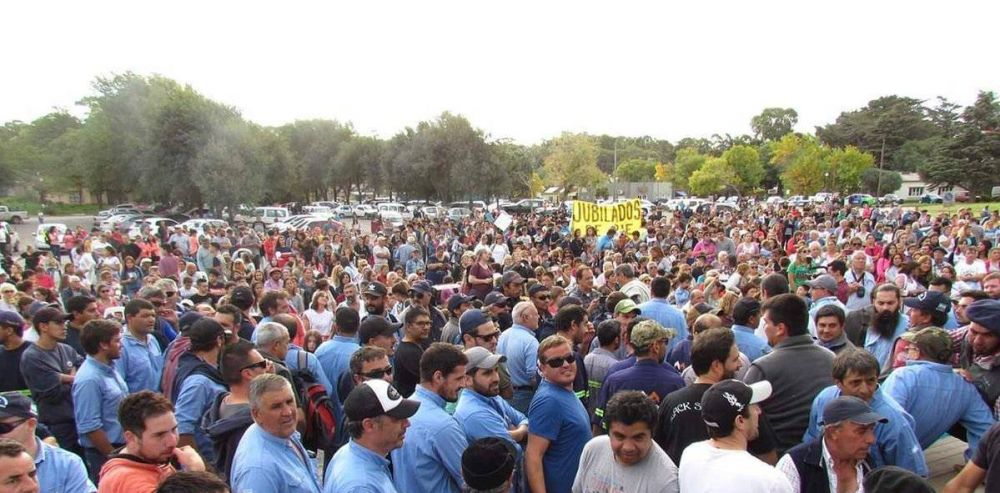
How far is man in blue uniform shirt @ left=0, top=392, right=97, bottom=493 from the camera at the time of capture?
10.2ft

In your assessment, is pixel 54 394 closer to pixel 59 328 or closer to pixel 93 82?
pixel 59 328

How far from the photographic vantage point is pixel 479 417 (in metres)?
3.46

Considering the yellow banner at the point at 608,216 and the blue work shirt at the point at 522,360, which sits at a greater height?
the yellow banner at the point at 608,216

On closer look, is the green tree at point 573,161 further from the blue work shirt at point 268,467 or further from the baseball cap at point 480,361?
the blue work shirt at point 268,467

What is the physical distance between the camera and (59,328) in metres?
4.97

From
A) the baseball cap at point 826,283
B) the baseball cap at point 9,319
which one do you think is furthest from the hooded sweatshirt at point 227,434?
the baseball cap at point 826,283

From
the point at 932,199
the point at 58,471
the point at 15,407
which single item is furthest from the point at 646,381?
the point at 932,199

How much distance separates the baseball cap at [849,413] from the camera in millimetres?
2725

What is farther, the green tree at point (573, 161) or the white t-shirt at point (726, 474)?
the green tree at point (573, 161)

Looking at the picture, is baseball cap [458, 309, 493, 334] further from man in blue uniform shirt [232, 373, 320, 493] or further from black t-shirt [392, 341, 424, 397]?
man in blue uniform shirt [232, 373, 320, 493]

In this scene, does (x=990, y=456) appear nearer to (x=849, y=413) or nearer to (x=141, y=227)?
(x=849, y=413)

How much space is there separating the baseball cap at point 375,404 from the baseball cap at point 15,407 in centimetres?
172

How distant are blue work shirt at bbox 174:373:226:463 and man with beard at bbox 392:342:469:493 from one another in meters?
1.41

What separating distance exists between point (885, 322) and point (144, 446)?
18.5 ft
